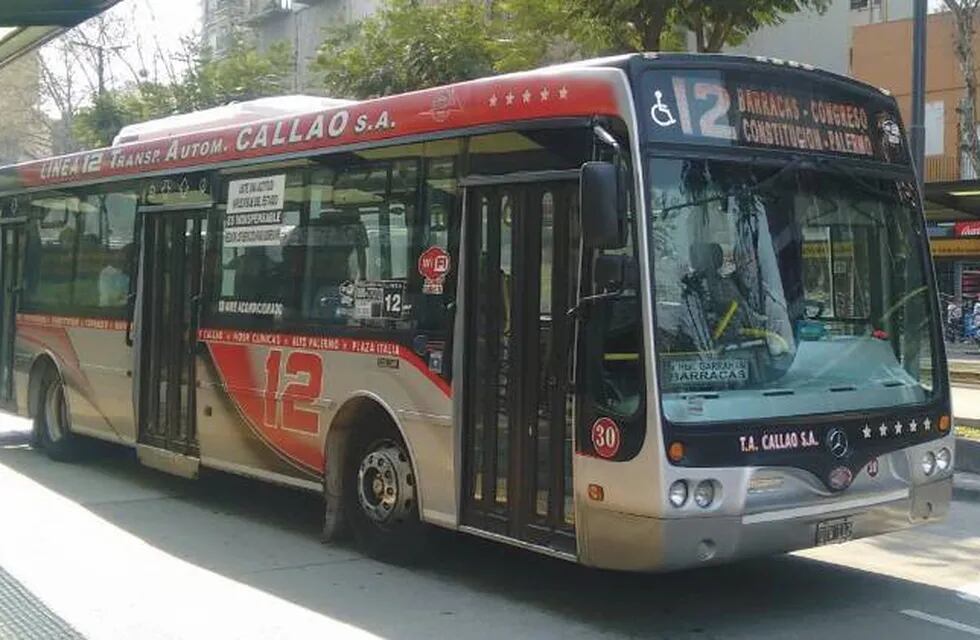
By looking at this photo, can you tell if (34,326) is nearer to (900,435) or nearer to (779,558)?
(779,558)

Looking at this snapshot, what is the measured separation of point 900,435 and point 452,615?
2.63 m

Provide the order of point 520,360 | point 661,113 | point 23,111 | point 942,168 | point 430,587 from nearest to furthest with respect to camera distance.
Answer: point 661,113
point 520,360
point 430,587
point 942,168
point 23,111

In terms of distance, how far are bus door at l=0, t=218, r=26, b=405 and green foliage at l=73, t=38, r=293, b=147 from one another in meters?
18.6

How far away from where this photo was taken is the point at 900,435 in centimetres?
607

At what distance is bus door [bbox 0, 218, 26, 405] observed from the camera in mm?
12227

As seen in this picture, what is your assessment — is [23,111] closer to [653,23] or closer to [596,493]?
[653,23]

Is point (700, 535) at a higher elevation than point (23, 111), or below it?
below

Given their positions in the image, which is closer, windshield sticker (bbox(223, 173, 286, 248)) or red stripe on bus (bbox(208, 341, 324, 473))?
red stripe on bus (bbox(208, 341, 324, 473))

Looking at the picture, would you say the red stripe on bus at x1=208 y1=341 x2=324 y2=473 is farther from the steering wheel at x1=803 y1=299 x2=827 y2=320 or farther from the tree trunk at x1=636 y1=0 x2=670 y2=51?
the tree trunk at x1=636 y1=0 x2=670 y2=51

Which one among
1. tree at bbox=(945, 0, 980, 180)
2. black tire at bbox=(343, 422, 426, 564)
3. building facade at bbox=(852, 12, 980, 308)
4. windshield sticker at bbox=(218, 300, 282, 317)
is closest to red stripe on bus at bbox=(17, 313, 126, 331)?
windshield sticker at bbox=(218, 300, 282, 317)

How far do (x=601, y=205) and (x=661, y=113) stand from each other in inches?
25.7

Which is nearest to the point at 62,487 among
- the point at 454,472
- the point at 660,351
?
the point at 454,472

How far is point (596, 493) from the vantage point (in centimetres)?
557

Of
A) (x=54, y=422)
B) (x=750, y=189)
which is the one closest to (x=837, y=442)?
(x=750, y=189)
